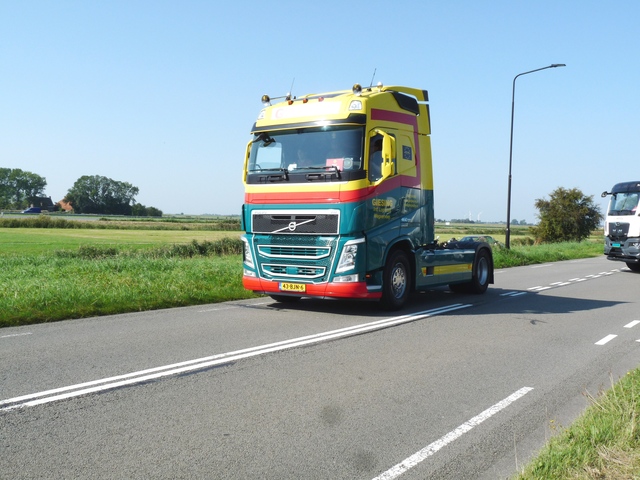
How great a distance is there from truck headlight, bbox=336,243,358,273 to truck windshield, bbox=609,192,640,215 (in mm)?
16896

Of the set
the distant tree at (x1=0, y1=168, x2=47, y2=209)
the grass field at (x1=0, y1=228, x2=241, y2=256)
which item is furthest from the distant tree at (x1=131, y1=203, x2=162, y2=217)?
the grass field at (x1=0, y1=228, x2=241, y2=256)

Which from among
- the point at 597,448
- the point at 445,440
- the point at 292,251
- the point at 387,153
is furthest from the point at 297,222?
the point at 597,448

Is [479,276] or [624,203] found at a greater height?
[624,203]

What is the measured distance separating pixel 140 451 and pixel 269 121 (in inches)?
312

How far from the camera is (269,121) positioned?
36.8 feet

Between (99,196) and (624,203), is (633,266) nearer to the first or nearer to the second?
(624,203)

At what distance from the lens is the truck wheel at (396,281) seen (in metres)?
10.8

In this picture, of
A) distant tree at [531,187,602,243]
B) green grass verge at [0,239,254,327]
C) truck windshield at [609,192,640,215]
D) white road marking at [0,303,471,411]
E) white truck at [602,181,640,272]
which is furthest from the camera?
distant tree at [531,187,602,243]

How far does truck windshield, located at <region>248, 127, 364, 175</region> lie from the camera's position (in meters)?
A: 10.2

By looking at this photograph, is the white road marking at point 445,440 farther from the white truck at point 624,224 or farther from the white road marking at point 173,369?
the white truck at point 624,224

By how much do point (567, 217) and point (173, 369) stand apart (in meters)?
62.1

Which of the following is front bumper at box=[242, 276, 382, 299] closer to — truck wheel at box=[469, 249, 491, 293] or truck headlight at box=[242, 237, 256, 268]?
truck headlight at box=[242, 237, 256, 268]

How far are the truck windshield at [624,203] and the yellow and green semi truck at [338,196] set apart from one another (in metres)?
14.6

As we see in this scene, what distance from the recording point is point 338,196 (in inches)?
397
